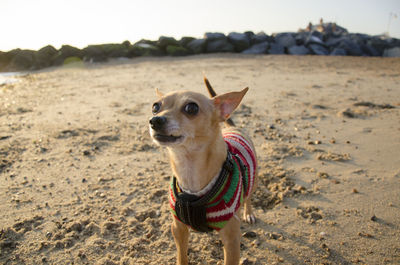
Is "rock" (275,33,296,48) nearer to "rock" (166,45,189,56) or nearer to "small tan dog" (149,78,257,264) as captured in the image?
"rock" (166,45,189,56)

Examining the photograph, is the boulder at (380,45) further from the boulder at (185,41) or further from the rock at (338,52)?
the boulder at (185,41)

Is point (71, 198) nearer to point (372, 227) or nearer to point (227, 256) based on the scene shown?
point (227, 256)

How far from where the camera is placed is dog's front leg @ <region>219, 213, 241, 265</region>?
89.2 inches

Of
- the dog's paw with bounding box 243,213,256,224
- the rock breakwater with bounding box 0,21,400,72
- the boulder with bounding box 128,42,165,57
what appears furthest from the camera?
the boulder with bounding box 128,42,165,57

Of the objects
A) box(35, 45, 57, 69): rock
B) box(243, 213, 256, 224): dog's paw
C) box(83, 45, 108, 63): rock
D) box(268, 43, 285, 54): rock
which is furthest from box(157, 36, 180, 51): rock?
box(243, 213, 256, 224): dog's paw

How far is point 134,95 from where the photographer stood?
8.11 metres

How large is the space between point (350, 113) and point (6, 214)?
243 inches

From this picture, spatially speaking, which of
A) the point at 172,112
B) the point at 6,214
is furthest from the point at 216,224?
the point at 6,214

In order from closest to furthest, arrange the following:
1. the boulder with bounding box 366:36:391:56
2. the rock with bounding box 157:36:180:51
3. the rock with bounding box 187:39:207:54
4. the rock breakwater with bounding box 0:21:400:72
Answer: the rock breakwater with bounding box 0:21:400:72 → the rock with bounding box 187:39:207:54 → the rock with bounding box 157:36:180:51 → the boulder with bounding box 366:36:391:56

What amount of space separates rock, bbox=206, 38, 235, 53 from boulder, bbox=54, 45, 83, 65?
8519mm

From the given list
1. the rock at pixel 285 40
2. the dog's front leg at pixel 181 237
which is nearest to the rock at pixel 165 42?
the rock at pixel 285 40

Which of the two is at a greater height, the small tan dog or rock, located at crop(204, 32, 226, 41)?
rock, located at crop(204, 32, 226, 41)

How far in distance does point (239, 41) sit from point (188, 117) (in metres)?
19.3

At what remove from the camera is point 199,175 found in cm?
229
